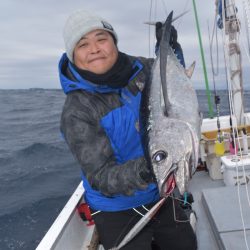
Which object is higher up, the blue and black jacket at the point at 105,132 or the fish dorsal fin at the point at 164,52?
the fish dorsal fin at the point at 164,52

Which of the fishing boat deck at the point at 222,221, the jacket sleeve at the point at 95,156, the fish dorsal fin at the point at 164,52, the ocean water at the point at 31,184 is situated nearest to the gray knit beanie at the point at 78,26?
the jacket sleeve at the point at 95,156

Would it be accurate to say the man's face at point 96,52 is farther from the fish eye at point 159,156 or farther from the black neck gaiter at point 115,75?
the fish eye at point 159,156

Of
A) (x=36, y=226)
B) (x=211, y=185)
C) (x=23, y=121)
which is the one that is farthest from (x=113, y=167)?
(x=23, y=121)

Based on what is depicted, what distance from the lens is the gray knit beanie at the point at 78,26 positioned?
7.18ft

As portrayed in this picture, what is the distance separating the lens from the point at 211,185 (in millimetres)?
4531

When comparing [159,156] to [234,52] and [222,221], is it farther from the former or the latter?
[234,52]

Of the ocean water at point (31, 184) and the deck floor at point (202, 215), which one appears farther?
the ocean water at point (31, 184)

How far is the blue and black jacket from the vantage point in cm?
205

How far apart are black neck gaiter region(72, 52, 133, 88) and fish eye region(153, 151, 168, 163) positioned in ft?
2.67

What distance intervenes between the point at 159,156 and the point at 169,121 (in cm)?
18

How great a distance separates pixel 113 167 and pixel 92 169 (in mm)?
147

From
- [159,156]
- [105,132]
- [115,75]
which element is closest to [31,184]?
[105,132]

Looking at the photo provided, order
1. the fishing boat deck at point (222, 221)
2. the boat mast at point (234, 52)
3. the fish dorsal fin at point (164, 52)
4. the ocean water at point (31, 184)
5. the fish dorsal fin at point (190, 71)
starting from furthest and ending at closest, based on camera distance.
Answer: the ocean water at point (31, 184) < the boat mast at point (234, 52) < the fishing boat deck at point (222, 221) < the fish dorsal fin at point (190, 71) < the fish dorsal fin at point (164, 52)

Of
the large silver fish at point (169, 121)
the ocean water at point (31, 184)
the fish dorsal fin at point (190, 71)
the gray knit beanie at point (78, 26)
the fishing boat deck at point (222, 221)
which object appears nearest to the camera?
the large silver fish at point (169, 121)
